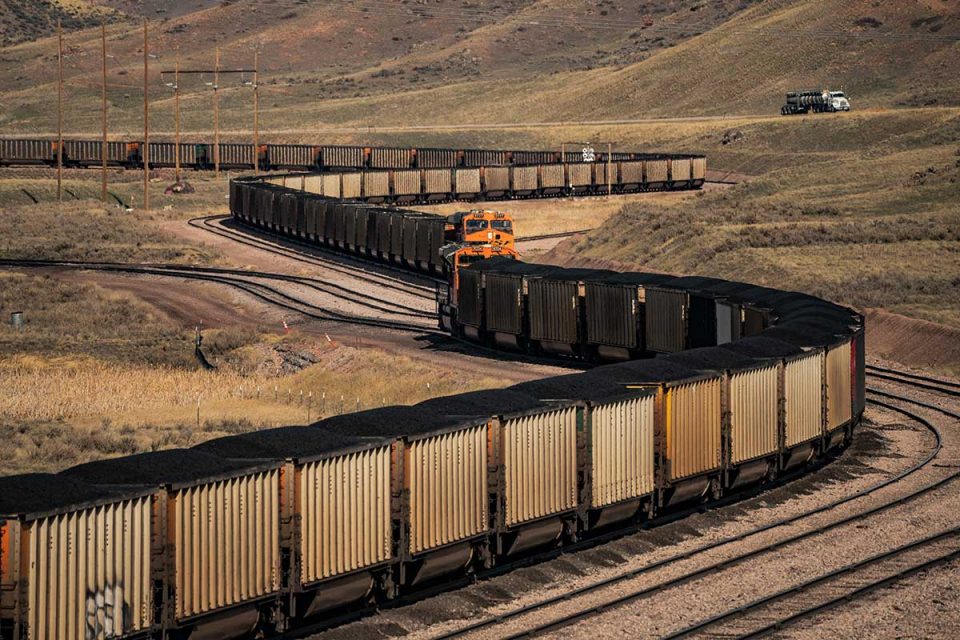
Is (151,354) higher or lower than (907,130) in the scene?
lower

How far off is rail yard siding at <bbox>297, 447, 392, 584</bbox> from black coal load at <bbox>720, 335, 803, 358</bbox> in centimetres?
1023

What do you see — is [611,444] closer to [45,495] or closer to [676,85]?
[45,495]

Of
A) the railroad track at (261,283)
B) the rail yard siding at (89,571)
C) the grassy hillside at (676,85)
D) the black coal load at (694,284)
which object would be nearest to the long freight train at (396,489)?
the rail yard siding at (89,571)

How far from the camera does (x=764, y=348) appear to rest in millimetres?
28844

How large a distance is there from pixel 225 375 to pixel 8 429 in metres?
12.5

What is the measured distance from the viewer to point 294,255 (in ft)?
256

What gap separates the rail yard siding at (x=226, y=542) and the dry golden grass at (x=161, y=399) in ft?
47.9

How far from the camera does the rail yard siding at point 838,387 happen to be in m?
30.3

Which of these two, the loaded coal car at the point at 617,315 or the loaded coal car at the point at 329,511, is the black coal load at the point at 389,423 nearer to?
the loaded coal car at the point at 329,511

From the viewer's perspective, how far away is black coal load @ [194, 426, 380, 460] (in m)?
18.9

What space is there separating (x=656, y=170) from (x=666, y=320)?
201 ft

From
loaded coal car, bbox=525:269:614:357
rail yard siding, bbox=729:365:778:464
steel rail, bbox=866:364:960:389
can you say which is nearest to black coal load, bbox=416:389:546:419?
rail yard siding, bbox=729:365:778:464

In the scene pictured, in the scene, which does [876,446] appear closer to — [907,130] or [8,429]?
[8,429]

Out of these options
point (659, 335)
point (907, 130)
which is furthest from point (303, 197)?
point (907, 130)
